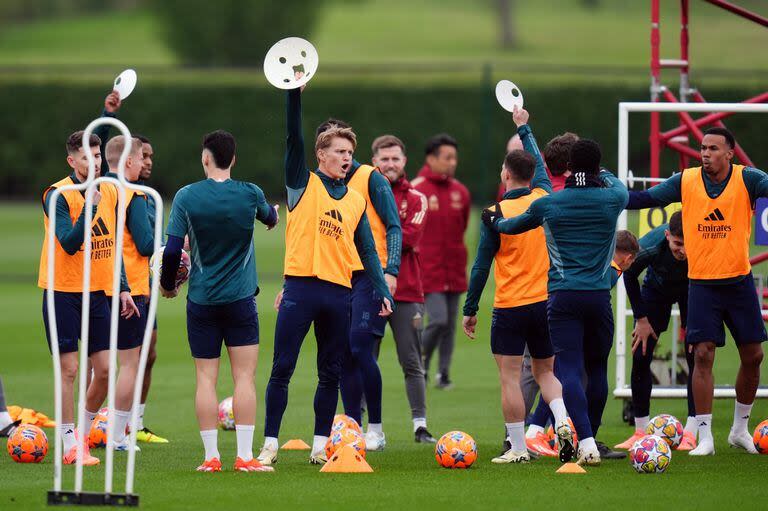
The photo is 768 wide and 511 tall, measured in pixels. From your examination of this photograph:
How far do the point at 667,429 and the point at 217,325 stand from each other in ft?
10.5

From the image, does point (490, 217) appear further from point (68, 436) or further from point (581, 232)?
point (68, 436)

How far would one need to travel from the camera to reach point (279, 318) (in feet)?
26.8

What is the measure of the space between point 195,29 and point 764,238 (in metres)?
54.1

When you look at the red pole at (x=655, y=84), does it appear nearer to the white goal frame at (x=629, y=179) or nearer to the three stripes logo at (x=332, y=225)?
the white goal frame at (x=629, y=179)

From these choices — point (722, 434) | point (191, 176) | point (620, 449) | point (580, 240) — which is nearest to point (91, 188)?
point (580, 240)

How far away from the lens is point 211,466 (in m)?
7.91

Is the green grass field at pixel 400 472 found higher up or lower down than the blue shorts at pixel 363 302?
lower down

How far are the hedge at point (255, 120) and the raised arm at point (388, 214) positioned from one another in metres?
20.4

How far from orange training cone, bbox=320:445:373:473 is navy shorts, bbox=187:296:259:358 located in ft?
2.88

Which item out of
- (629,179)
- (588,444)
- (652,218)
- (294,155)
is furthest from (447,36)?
(588,444)

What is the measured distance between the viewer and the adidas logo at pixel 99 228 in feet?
27.8

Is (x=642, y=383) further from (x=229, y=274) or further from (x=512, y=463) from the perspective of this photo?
(x=229, y=274)

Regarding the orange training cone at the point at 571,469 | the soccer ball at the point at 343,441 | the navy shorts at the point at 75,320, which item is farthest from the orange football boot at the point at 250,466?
the orange training cone at the point at 571,469

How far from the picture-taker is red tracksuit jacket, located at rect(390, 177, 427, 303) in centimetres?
998
